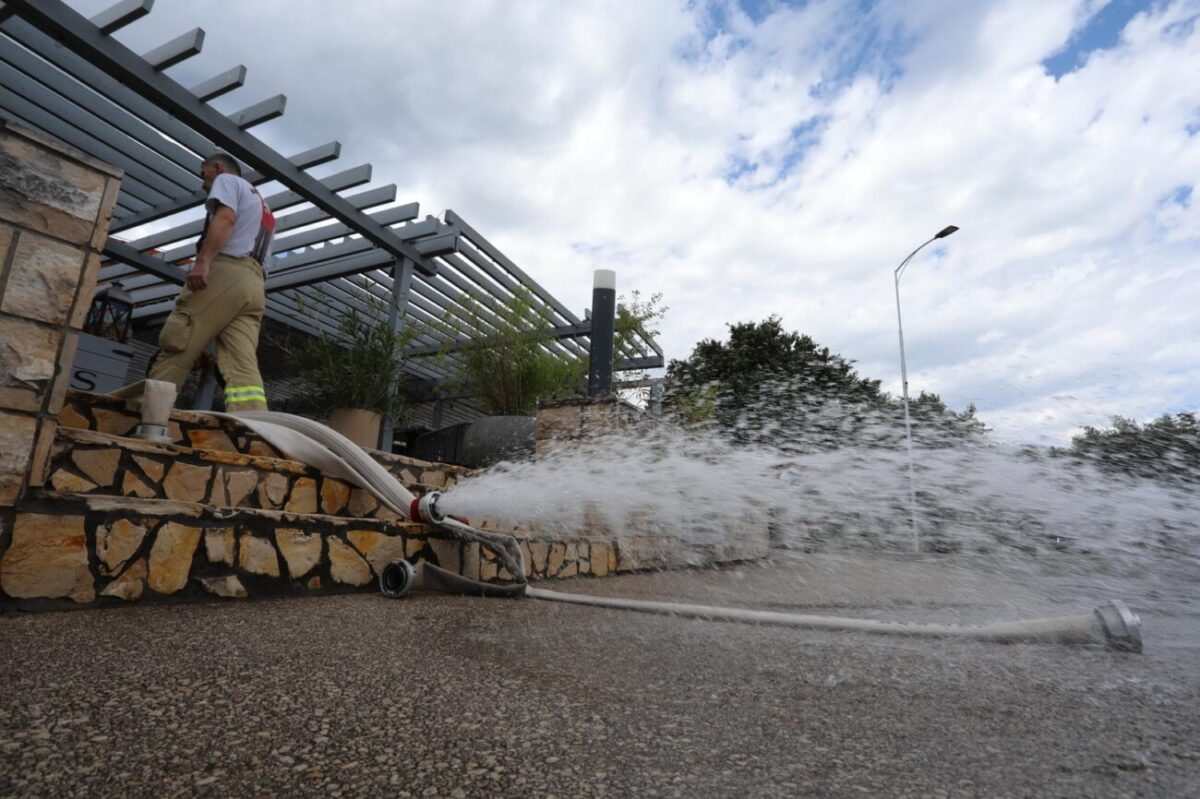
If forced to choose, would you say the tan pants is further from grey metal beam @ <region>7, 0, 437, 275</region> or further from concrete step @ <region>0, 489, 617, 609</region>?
grey metal beam @ <region>7, 0, 437, 275</region>

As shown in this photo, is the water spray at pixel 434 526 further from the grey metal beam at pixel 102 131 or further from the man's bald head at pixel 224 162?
the grey metal beam at pixel 102 131

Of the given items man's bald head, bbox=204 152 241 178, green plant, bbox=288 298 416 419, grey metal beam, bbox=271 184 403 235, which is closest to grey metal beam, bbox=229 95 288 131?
grey metal beam, bbox=271 184 403 235

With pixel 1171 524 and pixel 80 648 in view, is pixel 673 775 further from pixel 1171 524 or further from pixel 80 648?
pixel 1171 524

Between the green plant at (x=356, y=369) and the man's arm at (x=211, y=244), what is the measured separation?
→ 106 inches

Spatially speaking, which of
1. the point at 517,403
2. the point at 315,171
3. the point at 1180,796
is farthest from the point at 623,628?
the point at 315,171

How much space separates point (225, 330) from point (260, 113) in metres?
3.10

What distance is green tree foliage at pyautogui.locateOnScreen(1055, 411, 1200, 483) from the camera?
3.70m

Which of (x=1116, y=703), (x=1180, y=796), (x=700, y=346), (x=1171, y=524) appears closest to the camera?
(x=1180, y=796)

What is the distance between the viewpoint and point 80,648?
136 centimetres

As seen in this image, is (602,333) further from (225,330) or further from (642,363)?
(642,363)

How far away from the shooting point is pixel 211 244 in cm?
339

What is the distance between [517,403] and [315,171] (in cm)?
342

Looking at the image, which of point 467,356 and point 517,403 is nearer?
point 517,403

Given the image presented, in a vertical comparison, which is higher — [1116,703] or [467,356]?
[467,356]
